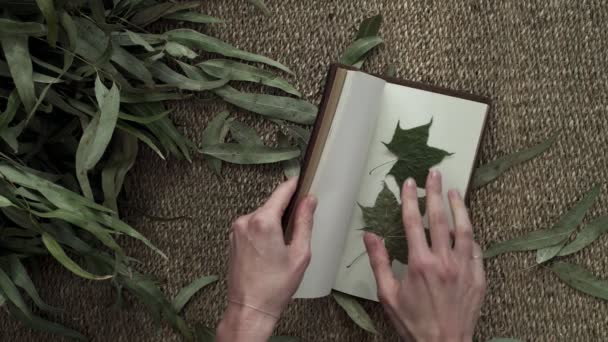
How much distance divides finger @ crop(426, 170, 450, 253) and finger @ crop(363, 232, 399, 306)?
0.18 ft

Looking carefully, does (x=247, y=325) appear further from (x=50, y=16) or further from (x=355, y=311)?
(x=50, y=16)

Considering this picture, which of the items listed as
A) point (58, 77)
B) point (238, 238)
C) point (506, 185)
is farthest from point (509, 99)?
point (58, 77)

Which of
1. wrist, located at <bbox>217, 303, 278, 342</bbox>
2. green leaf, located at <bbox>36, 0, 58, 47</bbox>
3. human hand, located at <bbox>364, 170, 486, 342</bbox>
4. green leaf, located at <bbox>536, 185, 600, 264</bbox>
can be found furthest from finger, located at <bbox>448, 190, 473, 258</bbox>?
green leaf, located at <bbox>36, 0, 58, 47</bbox>

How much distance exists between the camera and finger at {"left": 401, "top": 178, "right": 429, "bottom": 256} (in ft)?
1.82

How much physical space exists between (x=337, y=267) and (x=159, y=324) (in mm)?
236

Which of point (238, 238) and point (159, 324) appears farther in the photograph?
point (159, 324)

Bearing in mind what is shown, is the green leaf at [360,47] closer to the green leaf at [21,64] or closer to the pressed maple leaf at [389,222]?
the pressed maple leaf at [389,222]

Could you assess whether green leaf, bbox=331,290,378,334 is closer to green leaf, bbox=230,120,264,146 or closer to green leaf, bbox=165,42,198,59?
green leaf, bbox=230,120,264,146

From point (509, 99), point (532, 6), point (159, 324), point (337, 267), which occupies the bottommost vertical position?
point (159, 324)

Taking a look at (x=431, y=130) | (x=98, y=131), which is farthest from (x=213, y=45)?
(x=431, y=130)

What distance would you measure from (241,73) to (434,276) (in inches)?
12.7

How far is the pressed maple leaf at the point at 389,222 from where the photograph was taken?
0.61 meters

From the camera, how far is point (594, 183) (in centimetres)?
62

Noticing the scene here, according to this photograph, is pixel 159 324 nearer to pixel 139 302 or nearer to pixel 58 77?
pixel 139 302
